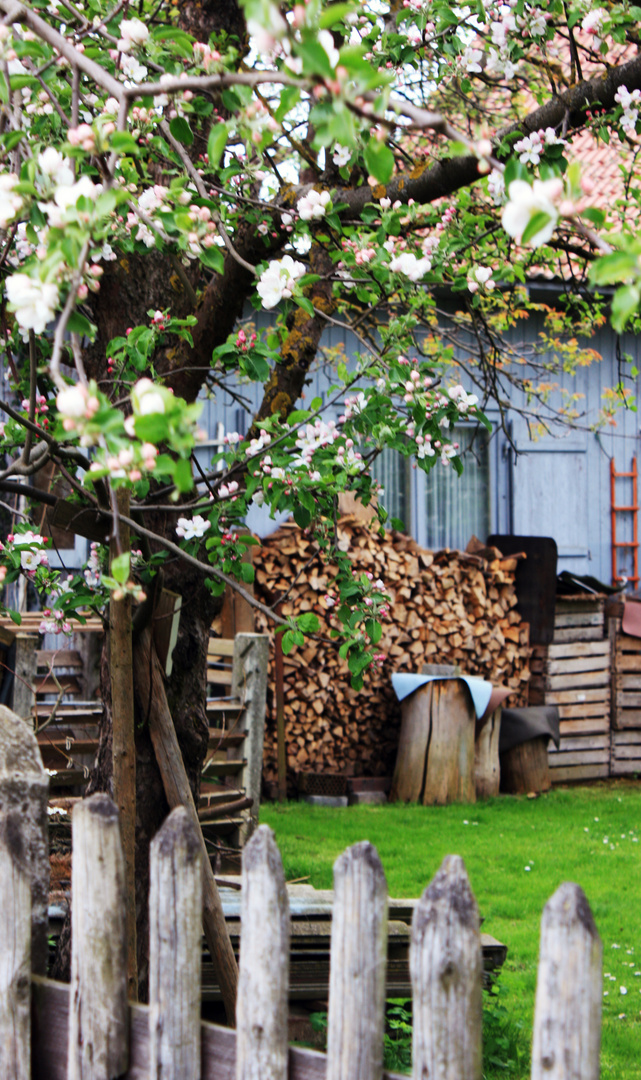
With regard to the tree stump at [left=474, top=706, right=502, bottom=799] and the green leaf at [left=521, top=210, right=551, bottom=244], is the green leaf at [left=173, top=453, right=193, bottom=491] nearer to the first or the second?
the green leaf at [left=521, top=210, right=551, bottom=244]

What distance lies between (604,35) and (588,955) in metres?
2.31

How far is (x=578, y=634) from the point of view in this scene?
8406mm

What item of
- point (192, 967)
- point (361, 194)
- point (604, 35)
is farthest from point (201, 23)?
point (192, 967)

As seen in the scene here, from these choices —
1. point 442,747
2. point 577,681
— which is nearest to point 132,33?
point 442,747

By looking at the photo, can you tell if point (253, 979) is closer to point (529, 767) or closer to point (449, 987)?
point (449, 987)

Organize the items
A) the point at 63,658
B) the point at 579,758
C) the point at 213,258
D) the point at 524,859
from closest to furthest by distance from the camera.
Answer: the point at 213,258 < the point at 524,859 < the point at 63,658 < the point at 579,758

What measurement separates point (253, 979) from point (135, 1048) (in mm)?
299

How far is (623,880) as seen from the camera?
5266 millimetres

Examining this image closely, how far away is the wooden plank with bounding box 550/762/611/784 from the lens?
27.1ft

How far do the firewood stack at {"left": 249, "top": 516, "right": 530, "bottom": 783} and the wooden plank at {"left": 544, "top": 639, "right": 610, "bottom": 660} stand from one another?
236mm

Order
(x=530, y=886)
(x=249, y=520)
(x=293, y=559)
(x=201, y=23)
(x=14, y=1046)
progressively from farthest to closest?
(x=249, y=520) → (x=293, y=559) → (x=530, y=886) → (x=201, y=23) → (x=14, y=1046)

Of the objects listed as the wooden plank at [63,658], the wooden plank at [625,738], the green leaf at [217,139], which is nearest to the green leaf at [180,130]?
the green leaf at [217,139]

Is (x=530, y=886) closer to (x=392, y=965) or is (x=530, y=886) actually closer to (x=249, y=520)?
(x=392, y=965)

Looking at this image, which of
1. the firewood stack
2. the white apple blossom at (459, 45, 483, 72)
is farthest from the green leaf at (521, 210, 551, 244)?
the firewood stack
